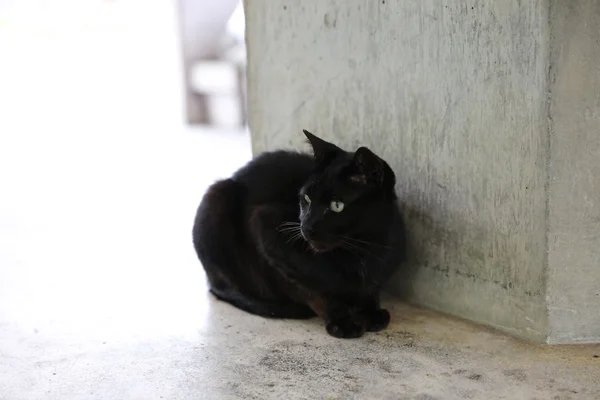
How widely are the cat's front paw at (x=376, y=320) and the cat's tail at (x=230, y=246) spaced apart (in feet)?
1.23

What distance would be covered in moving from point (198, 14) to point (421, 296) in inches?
227

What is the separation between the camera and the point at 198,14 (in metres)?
7.89

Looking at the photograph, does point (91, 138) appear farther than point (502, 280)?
Yes

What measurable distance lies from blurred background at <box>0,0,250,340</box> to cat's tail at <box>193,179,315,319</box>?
0.16 meters

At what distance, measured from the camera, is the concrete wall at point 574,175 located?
2215mm

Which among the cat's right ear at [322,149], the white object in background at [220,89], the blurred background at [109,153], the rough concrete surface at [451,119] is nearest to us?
the rough concrete surface at [451,119]

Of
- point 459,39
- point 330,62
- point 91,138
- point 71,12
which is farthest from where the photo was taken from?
point 71,12

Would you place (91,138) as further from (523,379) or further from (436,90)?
(523,379)

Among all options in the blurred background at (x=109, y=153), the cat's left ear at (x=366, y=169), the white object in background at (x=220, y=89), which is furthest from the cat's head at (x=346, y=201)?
the white object in background at (x=220, y=89)

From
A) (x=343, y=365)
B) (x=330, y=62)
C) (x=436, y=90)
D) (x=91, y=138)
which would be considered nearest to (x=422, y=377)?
(x=343, y=365)

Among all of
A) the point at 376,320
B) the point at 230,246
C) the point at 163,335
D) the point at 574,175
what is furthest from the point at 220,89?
→ the point at 574,175

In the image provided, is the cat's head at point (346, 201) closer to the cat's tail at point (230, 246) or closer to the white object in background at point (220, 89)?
the cat's tail at point (230, 246)

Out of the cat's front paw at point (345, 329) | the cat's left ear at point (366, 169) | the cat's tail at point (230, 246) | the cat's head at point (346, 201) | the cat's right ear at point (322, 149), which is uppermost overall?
the cat's right ear at point (322, 149)

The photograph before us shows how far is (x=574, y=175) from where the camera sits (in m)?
2.31
